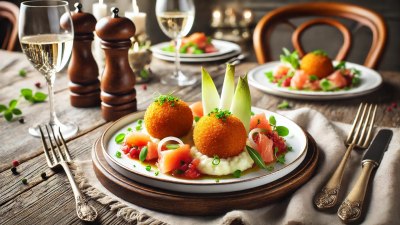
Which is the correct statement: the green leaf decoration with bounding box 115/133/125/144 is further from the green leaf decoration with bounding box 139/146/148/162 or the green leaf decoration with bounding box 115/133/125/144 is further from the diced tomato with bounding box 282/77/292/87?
the diced tomato with bounding box 282/77/292/87

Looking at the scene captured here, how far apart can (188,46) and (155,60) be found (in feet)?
0.69

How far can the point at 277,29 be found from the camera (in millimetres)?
6273

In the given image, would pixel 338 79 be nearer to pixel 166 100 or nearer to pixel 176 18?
pixel 176 18

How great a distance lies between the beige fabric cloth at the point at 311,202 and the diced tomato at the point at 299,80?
0.61 meters

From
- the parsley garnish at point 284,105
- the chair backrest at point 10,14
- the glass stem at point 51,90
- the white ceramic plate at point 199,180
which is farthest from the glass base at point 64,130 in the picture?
the chair backrest at point 10,14

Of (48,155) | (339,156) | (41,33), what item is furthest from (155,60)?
(339,156)

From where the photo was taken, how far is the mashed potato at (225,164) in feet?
3.17

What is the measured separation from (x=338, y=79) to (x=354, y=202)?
3.03ft

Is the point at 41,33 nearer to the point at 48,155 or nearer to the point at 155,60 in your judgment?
the point at 48,155

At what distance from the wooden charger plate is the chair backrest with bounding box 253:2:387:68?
1.64 meters

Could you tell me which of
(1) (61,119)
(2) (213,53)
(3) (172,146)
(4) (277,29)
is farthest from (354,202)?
(4) (277,29)

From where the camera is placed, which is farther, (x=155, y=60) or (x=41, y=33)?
(x=155, y=60)

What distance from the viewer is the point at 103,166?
103cm

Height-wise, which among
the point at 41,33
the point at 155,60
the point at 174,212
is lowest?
the point at 155,60
